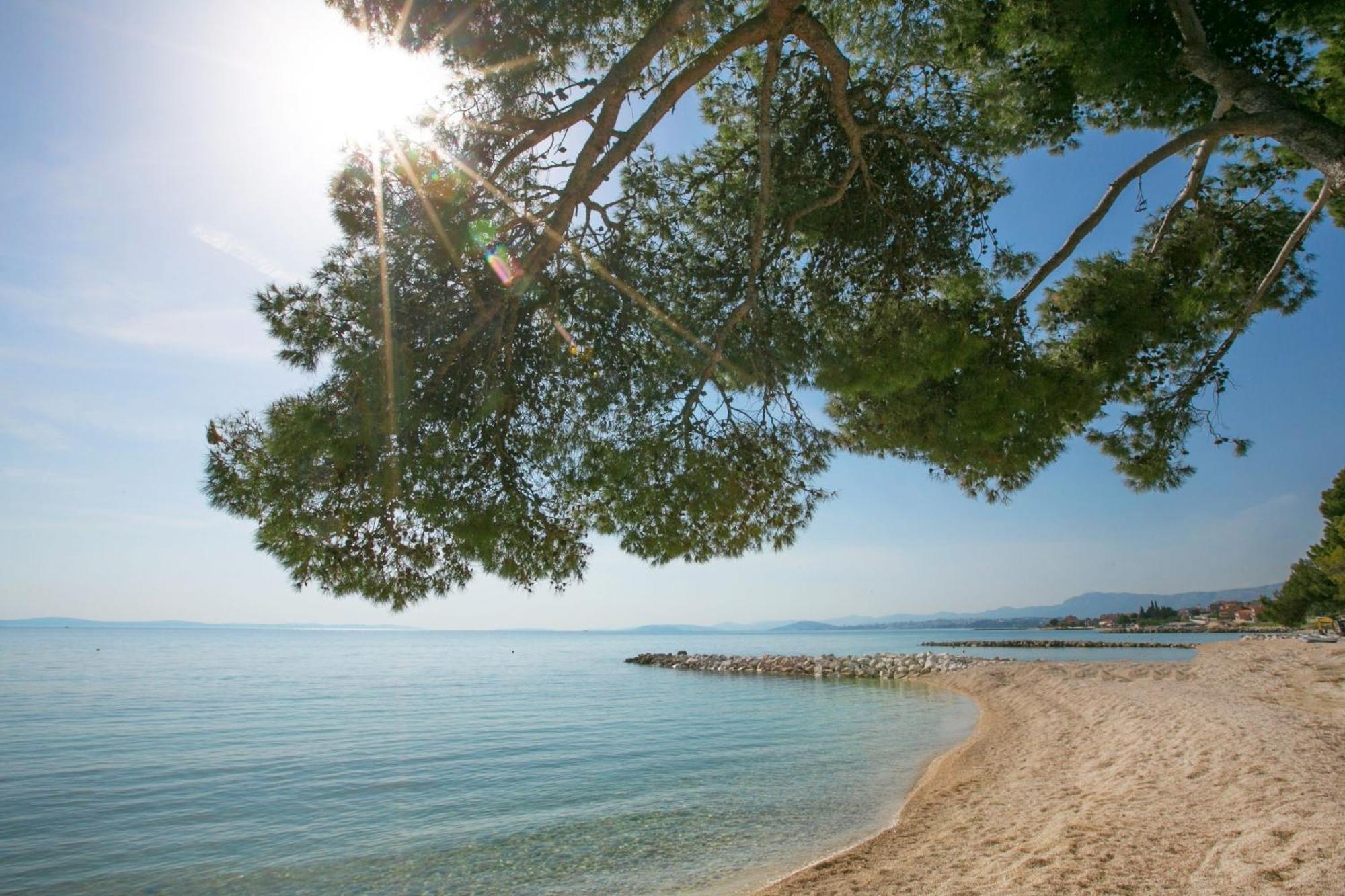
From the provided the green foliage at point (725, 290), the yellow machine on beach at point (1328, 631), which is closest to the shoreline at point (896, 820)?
the green foliage at point (725, 290)

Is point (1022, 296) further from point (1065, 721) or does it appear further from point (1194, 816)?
point (1065, 721)

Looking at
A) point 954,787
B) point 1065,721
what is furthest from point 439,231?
point 1065,721

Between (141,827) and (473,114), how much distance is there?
9219 mm

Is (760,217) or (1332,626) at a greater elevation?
(760,217)

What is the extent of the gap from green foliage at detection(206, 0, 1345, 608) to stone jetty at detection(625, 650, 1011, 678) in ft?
75.5

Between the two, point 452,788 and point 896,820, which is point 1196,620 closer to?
point 896,820

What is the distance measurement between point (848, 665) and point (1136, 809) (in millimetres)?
25551

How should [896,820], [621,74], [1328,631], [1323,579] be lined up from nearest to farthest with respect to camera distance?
[621,74]
[896,820]
[1328,631]
[1323,579]

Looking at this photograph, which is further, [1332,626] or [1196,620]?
[1196,620]

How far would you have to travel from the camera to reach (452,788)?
32.3ft

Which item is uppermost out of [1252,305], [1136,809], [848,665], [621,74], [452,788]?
[621,74]

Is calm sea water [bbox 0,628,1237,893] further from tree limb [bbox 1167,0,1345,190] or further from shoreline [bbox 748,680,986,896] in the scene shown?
tree limb [bbox 1167,0,1345,190]

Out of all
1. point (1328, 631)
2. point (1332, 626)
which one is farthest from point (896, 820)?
point (1332, 626)

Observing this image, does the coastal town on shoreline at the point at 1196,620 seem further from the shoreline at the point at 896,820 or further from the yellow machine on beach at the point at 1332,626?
the shoreline at the point at 896,820
